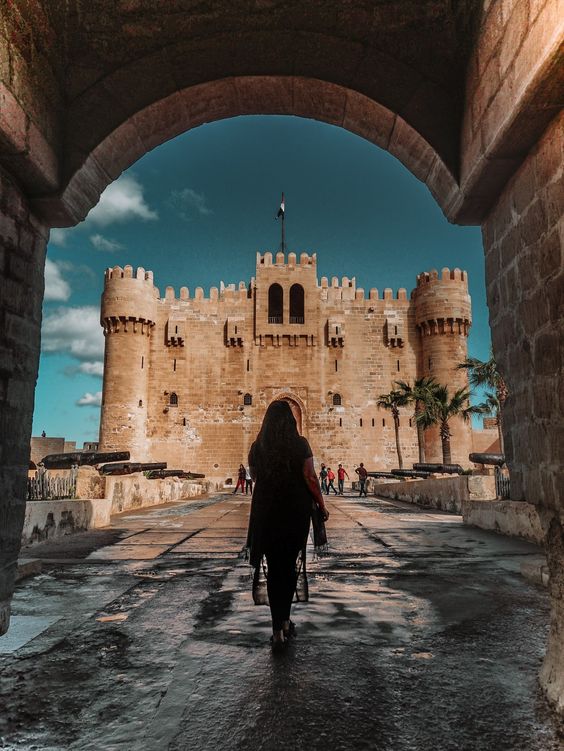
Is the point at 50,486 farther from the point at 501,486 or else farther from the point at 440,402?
the point at 440,402

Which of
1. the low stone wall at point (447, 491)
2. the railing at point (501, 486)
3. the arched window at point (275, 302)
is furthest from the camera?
the arched window at point (275, 302)

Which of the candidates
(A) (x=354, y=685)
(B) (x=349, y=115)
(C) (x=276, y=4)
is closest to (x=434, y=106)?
(B) (x=349, y=115)

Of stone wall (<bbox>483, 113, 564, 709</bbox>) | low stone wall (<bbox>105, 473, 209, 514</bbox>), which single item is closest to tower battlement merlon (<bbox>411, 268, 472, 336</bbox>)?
low stone wall (<bbox>105, 473, 209, 514</bbox>)

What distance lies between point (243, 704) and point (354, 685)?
423 mm

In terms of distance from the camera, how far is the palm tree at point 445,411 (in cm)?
2707

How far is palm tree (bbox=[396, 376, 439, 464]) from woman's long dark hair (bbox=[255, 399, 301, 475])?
2624 cm

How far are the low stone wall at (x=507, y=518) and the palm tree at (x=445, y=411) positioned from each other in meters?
20.0

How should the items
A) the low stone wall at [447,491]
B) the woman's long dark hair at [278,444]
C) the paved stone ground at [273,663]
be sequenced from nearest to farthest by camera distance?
the paved stone ground at [273,663] → the woman's long dark hair at [278,444] → the low stone wall at [447,491]

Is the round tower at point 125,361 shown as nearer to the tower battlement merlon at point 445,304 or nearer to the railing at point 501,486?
the tower battlement merlon at point 445,304

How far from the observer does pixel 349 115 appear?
3994 mm

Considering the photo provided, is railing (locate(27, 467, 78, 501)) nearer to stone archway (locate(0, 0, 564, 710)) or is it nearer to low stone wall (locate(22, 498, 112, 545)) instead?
low stone wall (locate(22, 498, 112, 545))

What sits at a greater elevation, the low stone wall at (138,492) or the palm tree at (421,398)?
the palm tree at (421,398)

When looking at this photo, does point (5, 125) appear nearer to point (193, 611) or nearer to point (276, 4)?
point (276, 4)

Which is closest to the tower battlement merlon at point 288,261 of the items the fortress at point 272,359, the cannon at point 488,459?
the fortress at point 272,359
